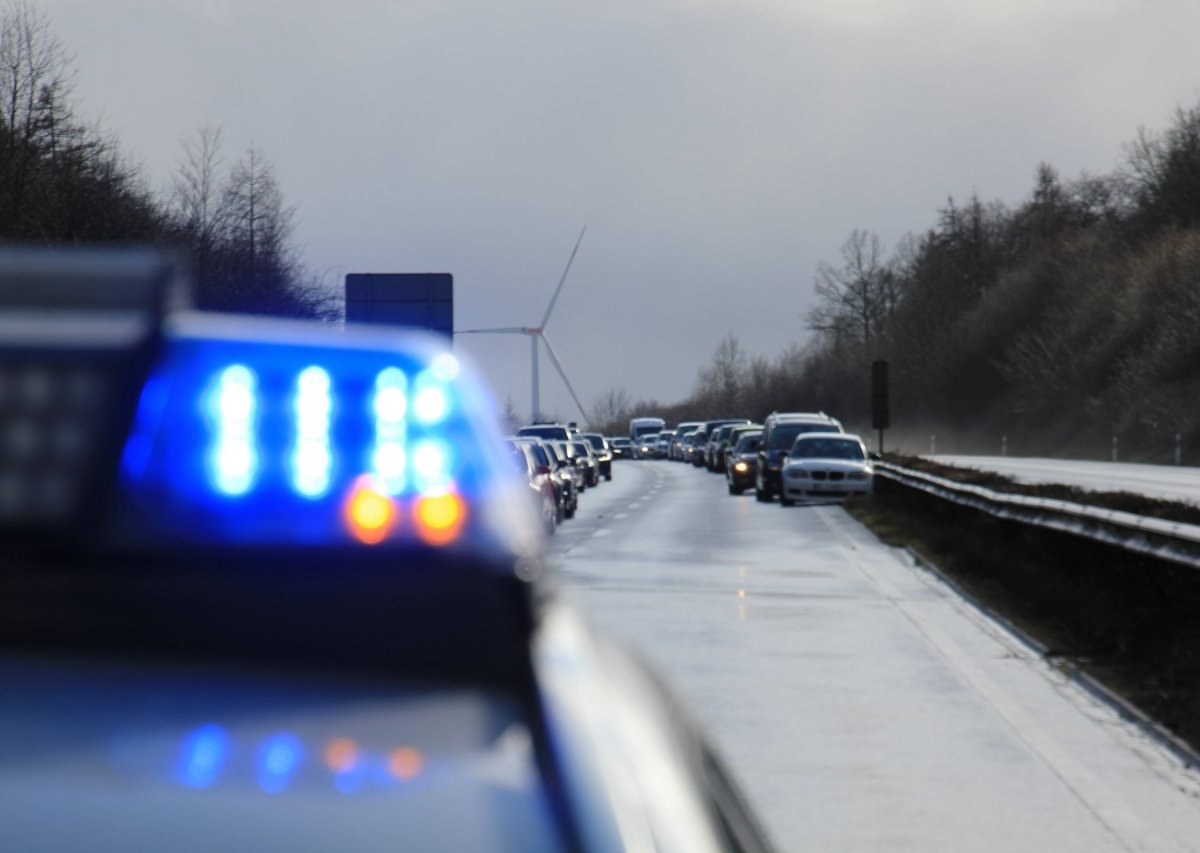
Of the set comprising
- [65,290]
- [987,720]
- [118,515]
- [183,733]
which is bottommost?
[987,720]

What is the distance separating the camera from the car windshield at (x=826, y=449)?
3938 centimetres

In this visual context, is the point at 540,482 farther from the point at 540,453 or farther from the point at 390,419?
the point at 390,419

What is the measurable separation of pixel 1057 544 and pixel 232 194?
2011 inches

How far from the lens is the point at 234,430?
1951 mm

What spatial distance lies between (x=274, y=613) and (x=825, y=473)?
37.1m

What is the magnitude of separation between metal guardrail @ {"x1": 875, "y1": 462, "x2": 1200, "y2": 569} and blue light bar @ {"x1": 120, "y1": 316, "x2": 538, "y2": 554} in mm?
9520

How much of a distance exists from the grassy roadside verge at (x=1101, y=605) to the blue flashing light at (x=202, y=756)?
836cm

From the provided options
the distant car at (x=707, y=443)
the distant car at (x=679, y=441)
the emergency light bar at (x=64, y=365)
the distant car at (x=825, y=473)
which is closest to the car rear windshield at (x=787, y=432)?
the distant car at (x=825, y=473)

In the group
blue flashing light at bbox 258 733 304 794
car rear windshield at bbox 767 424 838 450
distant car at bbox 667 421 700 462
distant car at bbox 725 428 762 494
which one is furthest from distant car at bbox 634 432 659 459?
blue flashing light at bbox 258 733 304 794

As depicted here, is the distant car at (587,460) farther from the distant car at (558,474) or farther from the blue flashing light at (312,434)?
the blue flashing light at (312,434)

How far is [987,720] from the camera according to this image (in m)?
10.0

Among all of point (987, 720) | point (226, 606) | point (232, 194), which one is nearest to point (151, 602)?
point (226, 606)

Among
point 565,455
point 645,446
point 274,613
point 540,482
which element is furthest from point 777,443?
point 645,446

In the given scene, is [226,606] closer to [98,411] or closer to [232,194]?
[98,411]
